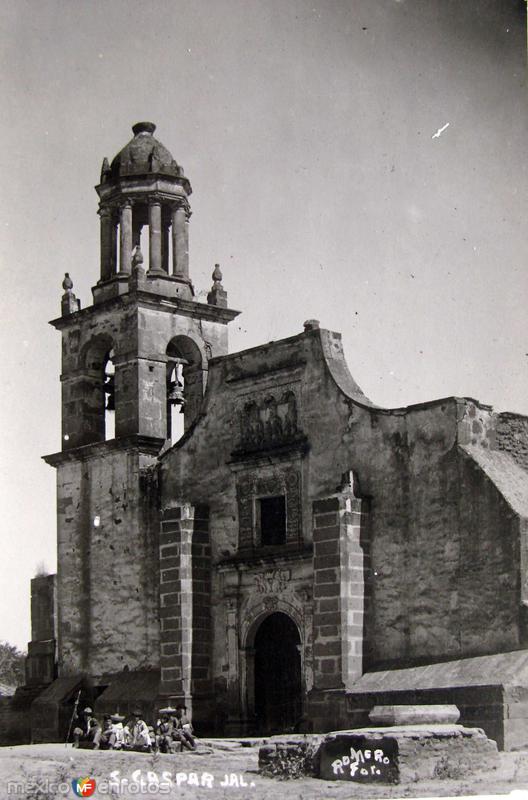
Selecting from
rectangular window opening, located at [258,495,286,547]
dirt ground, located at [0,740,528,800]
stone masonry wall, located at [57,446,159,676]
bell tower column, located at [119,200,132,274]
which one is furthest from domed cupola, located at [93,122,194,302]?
dirt ground, located at [0,740,528,800]

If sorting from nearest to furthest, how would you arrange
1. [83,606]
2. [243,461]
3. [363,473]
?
[363,473] < [243,461] < [83,606]

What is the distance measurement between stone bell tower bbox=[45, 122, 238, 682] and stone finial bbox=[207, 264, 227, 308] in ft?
0.08

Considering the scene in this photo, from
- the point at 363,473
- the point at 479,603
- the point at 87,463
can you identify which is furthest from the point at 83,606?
the point at 479,603

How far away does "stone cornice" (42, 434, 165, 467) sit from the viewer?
29.0m

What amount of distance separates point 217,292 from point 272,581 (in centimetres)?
661

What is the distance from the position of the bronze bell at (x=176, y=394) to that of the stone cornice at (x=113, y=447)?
1.40 meters

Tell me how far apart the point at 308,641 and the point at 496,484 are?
4.39 metres

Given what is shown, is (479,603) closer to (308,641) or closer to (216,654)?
(308,641)

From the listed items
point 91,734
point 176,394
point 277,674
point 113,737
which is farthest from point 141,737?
point 176,394

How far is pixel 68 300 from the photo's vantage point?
1217 inches

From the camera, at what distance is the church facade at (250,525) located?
23656 millimetres

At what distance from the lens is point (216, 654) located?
27.2 meters

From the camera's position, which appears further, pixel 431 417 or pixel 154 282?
pixel 154 282

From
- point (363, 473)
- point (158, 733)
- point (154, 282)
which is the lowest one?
point (158, 733)
